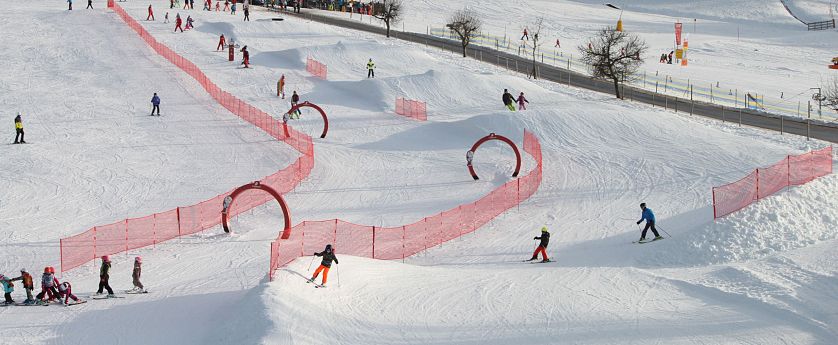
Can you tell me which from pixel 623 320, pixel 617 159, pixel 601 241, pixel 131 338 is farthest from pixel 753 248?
pixel 131 338

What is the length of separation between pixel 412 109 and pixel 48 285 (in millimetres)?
23818

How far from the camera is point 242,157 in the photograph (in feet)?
112

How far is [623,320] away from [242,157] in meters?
19.7

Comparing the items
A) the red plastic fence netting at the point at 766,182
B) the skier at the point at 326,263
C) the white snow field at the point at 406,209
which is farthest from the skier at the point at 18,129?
the red plastic fence netting at the point at 766,182

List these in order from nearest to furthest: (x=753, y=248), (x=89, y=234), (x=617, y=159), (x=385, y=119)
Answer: (x=753, y=248) → (x=89, y=234) → (x=617, y=159) → (x=385, y=119)

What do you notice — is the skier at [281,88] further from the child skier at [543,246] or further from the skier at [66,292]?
the skier at [66,292]

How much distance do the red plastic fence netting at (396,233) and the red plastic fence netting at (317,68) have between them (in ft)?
70.0

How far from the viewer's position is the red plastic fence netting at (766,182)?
24.5 metres

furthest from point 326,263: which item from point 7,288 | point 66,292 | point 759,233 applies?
point 759,233

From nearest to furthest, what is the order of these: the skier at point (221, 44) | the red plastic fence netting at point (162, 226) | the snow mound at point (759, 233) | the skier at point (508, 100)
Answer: the snow mound at point (759, 233)
the red plastic fence netting at point (162, 226)
the skier at point (508, 100)
the skier at point (221, 44)

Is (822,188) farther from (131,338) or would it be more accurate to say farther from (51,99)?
(51,99)

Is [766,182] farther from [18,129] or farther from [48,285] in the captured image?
[18,129]

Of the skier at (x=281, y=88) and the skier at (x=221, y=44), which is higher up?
the skier at (x=221, y=44)

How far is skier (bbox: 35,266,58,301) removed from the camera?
19.0 metres
